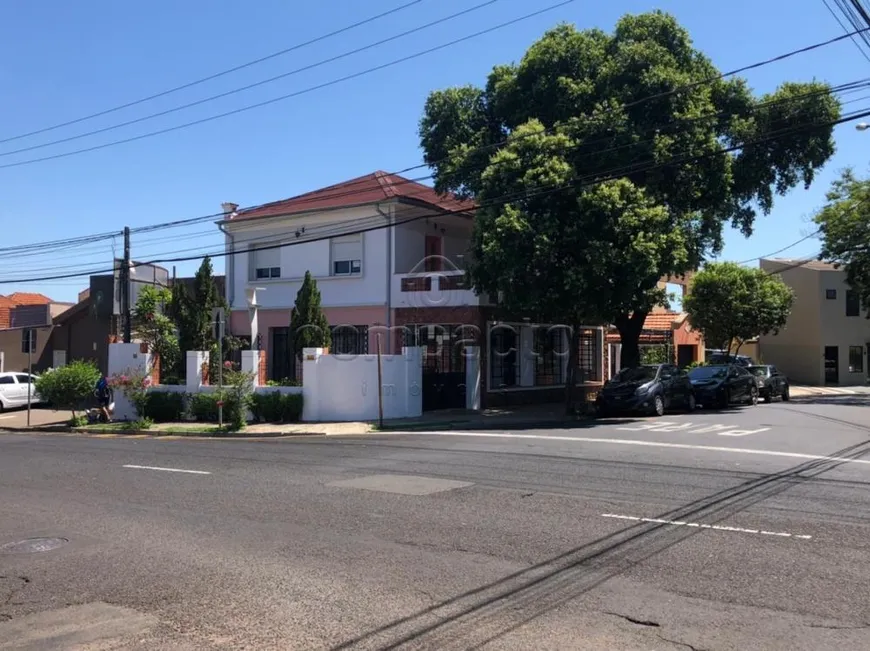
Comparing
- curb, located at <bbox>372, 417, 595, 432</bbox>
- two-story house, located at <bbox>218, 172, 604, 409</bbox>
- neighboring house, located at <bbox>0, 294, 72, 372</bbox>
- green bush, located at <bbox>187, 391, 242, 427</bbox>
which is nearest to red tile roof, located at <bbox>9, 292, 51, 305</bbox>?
neighboring house, located at <bbox>0, 294, 72, 372</bbox>

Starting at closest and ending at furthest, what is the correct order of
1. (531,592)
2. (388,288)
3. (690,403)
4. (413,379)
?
(531,592) < (413,379) < (690,403) < (388,288)

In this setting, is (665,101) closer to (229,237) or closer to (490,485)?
(490,485)

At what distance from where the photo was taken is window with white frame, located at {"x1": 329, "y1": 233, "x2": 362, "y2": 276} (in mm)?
27078

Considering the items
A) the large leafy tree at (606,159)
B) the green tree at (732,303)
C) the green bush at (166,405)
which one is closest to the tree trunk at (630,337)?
the large leafy tree at (606,159)

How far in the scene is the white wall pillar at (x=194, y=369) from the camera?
915 inches

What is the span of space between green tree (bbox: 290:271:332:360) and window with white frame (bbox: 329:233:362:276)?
4092mm

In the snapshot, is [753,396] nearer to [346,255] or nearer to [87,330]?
[346,255]

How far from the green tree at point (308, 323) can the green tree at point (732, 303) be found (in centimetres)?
1917

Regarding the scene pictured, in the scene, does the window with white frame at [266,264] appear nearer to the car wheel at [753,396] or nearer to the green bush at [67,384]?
the green bush at [67,384]

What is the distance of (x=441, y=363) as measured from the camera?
2569cm

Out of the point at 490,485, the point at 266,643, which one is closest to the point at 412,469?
the point at 490,485

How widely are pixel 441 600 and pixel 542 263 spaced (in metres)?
15.7

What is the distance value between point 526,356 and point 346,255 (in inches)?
293

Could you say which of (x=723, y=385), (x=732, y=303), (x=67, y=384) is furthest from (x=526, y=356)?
(x=67, y=384)
